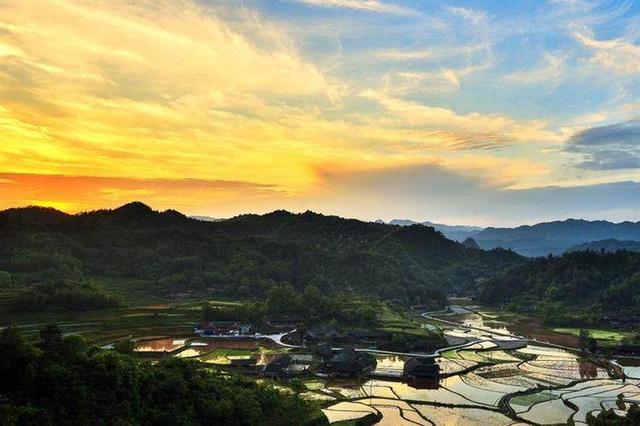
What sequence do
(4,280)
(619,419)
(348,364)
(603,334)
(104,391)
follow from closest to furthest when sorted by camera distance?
(104,391)
(619,419)
(348,364)
(603,334)
(4,280)

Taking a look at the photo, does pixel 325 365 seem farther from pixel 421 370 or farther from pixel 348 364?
pixel 421 370

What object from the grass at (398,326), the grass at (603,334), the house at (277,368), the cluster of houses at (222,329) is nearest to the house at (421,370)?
the house at (277,368)

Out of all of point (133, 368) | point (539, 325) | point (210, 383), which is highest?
point (133, 368)

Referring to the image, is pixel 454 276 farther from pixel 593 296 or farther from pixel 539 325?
pixel 539 325

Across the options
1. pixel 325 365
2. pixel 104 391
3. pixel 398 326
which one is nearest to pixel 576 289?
pixel 398 326

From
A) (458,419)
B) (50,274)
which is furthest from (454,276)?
(458,419)
